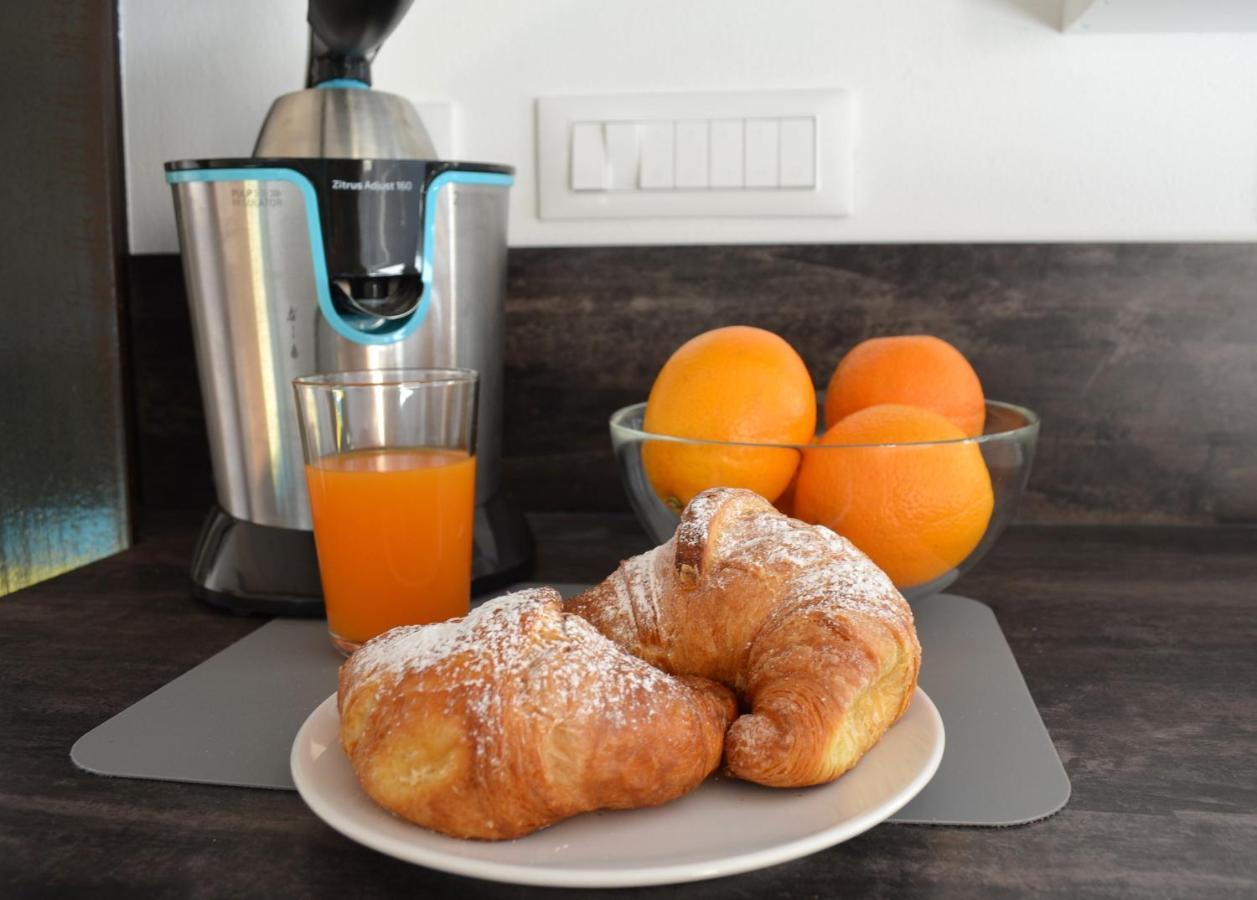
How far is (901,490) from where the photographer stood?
0.73 m

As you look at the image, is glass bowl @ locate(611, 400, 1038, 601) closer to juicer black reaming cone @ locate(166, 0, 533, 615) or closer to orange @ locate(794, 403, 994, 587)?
orange @ locate(794, 403, 994, 587)

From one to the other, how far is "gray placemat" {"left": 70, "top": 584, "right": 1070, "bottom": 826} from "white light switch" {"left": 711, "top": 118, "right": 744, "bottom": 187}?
0.46m

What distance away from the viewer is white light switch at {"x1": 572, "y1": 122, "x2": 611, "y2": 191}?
1058 mm

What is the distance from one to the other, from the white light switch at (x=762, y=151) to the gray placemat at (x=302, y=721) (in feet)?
1.48

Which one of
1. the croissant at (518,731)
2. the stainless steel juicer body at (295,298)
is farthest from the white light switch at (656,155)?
the croissant at (518,731)

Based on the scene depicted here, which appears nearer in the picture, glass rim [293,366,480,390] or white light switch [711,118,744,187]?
glass rim [293,366,480,390]

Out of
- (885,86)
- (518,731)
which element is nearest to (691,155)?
(885,86)

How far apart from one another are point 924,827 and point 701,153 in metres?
0.70

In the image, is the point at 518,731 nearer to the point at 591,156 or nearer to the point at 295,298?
the point at 295,298

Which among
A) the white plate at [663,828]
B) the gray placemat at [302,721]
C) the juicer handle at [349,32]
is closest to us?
the white plate at [663,828]

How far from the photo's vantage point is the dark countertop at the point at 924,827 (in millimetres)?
481

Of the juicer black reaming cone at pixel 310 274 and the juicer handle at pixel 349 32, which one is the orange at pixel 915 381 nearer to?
the juicer black reaming cone at pixel 310 274

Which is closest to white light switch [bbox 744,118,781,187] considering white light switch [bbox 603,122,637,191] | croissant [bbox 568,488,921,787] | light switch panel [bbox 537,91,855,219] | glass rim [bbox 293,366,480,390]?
light switch panel [bbox 537,91,855,219]

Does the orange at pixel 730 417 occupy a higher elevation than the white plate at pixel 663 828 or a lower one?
higher
